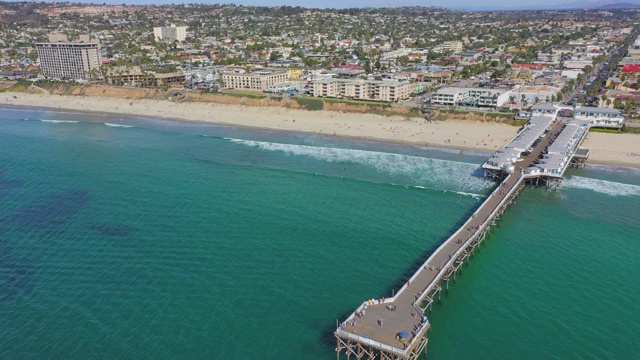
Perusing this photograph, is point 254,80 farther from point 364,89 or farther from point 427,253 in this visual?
point 427,253

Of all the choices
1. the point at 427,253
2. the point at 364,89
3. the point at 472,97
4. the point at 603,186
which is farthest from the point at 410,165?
the point at 364,89

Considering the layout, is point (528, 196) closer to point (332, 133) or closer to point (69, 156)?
point (332, 133)

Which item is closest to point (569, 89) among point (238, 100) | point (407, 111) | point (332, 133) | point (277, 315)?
point (407, 111)

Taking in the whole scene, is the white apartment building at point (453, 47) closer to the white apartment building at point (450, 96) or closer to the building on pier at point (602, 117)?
the white apartment building at point (450, 96)

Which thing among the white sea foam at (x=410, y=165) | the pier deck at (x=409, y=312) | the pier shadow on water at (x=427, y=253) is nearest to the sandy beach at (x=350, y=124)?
the white sea foam at (x=410, y=165)

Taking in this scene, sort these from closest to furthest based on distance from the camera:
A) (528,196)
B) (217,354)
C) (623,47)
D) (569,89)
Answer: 1. (217,354)
2. (528,196)
3. (569,89)
4. (623,47)

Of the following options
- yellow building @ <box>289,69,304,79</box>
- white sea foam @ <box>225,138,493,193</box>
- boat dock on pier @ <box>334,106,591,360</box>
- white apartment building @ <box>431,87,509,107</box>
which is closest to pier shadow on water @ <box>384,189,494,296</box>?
boat dock on pier @ <box>334,106,591,360</box>
